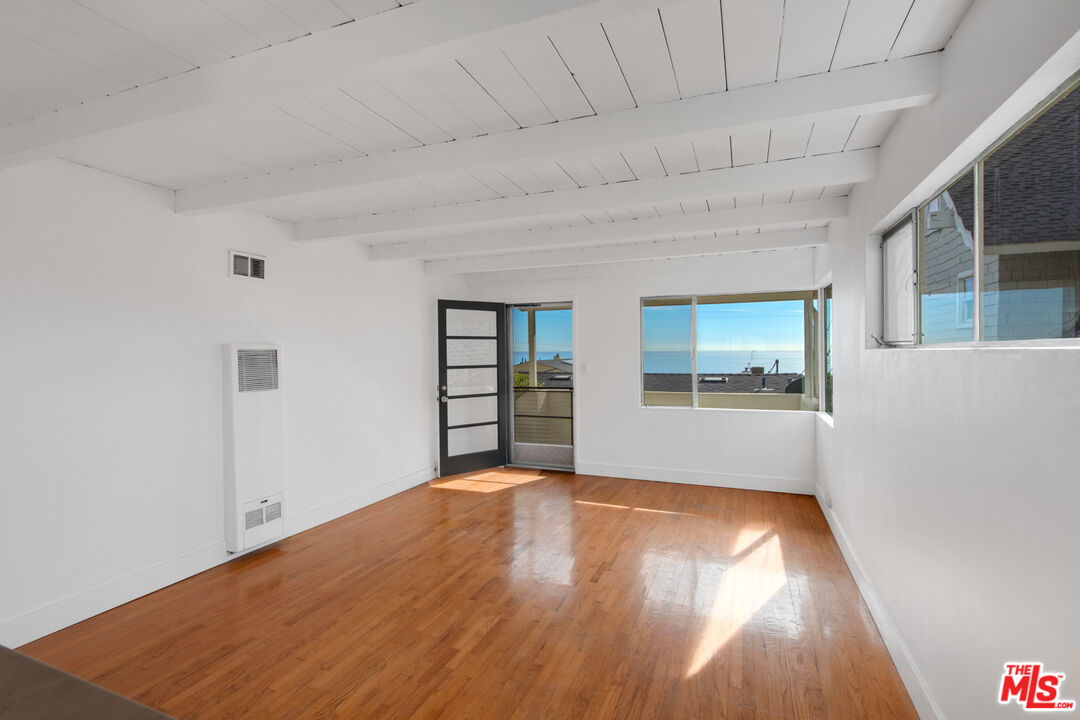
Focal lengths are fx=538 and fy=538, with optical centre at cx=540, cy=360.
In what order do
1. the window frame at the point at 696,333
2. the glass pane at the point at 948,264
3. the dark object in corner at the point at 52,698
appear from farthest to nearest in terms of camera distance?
the window frame at the point at 696,333, the glass pane at the point at 948,264, the dark object in corner at the point at 52,698

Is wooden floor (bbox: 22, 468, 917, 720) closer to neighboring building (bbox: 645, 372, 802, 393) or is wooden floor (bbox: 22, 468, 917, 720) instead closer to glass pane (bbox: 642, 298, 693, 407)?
neighboring building (bbox: 645, 372, 802, 393)

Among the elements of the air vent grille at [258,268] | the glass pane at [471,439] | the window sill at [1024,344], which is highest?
the air vent grille at [258,268]

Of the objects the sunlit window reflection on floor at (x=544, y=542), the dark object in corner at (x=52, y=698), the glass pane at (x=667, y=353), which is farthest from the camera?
the glass pane at (x=667, y=353)

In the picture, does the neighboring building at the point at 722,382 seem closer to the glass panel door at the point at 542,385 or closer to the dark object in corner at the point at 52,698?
the glass panel door at the point at 542,385

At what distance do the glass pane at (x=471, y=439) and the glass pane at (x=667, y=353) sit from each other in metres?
1.99

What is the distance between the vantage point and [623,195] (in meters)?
3.35

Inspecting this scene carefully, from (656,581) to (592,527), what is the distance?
108cm

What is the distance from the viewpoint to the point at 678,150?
2844mm

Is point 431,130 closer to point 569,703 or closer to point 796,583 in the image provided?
point 569,703

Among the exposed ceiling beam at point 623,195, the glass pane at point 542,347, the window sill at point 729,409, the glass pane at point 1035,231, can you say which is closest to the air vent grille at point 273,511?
the exposed ceiling beam at point 623,195

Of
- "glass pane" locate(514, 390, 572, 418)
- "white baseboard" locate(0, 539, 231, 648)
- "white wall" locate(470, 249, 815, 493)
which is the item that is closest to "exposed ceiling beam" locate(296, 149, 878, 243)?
"white wall" locate(470, 249, 815, 493)

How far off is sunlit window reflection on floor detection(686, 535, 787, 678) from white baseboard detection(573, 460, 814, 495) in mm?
1479

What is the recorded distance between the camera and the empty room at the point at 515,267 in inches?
63.0

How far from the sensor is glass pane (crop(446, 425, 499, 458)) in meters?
6.40
